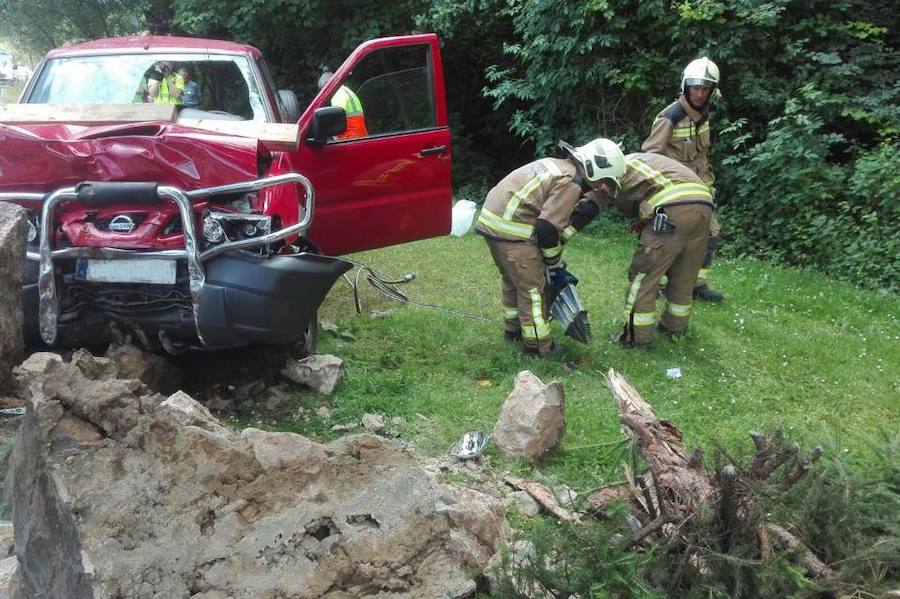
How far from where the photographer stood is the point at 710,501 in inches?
101

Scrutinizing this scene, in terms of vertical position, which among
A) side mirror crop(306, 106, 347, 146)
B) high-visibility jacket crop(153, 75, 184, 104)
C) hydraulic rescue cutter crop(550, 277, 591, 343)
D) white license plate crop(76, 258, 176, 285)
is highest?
high-visibility jacket crop(153, 75, 184, 104)

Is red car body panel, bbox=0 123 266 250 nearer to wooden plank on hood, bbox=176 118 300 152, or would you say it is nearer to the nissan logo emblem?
the nissan logo emblem

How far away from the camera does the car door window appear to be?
5652 mm

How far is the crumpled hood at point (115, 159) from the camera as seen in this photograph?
394cm

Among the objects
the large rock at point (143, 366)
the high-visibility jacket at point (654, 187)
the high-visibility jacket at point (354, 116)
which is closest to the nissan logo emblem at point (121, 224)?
the large rock at point (143, 366)

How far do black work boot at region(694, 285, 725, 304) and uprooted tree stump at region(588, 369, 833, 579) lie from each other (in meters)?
4.01

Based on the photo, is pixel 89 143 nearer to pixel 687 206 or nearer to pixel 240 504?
pixel 240 504

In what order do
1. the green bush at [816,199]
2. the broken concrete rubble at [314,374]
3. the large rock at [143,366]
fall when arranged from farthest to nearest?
the green bush at [816,199] < the broken concrete rubble at [314,374] < the large rock at [143,366]

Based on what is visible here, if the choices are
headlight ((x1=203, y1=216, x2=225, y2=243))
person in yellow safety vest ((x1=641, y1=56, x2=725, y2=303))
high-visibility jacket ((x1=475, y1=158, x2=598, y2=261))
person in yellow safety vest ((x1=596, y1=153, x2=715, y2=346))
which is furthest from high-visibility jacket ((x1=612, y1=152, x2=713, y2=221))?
headlight ((x1=203, y1=216, x2=225, y2=243))

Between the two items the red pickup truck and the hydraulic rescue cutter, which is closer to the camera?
the red pickup truck

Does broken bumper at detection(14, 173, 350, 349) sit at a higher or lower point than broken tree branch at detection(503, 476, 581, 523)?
higher

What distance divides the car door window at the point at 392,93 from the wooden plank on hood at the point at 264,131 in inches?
47.7

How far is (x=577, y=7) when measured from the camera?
945 centimetres

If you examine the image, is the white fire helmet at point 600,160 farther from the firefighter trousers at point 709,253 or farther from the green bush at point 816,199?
the green bush at point 816,199
